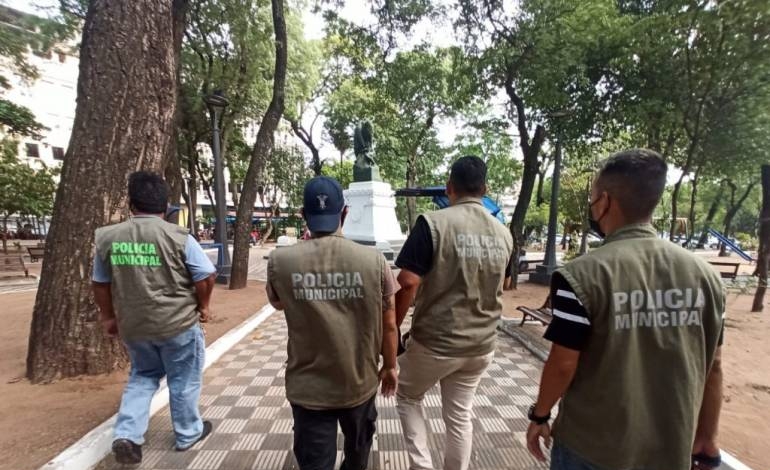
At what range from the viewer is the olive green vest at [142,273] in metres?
2.54

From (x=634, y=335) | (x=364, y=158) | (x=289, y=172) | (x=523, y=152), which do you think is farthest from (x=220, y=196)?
(x=289, y=172)

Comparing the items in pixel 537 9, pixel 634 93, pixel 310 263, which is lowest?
pixel 310 263

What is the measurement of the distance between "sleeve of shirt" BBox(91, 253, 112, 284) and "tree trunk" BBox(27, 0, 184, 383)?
166 cm

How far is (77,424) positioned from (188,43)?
12.6 metres

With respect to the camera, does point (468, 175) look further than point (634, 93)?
No

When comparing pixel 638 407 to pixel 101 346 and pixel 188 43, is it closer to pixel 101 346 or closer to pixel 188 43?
pixel 101 346

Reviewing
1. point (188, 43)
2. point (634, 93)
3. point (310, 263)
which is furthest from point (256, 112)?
point (310, 263)

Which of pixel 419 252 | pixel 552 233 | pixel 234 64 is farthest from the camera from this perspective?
pixel 234 64

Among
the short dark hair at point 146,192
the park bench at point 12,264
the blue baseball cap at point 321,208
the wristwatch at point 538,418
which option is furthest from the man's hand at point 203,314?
the park bench at point 12,264

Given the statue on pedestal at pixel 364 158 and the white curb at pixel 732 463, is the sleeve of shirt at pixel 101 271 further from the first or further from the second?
the statue on pedestal at pixel 364 158

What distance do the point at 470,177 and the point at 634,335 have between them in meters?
1.28

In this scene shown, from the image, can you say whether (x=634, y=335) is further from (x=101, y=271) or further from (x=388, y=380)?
(x=101, y=271)

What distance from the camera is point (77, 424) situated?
10.3ft

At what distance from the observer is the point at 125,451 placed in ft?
8.36
